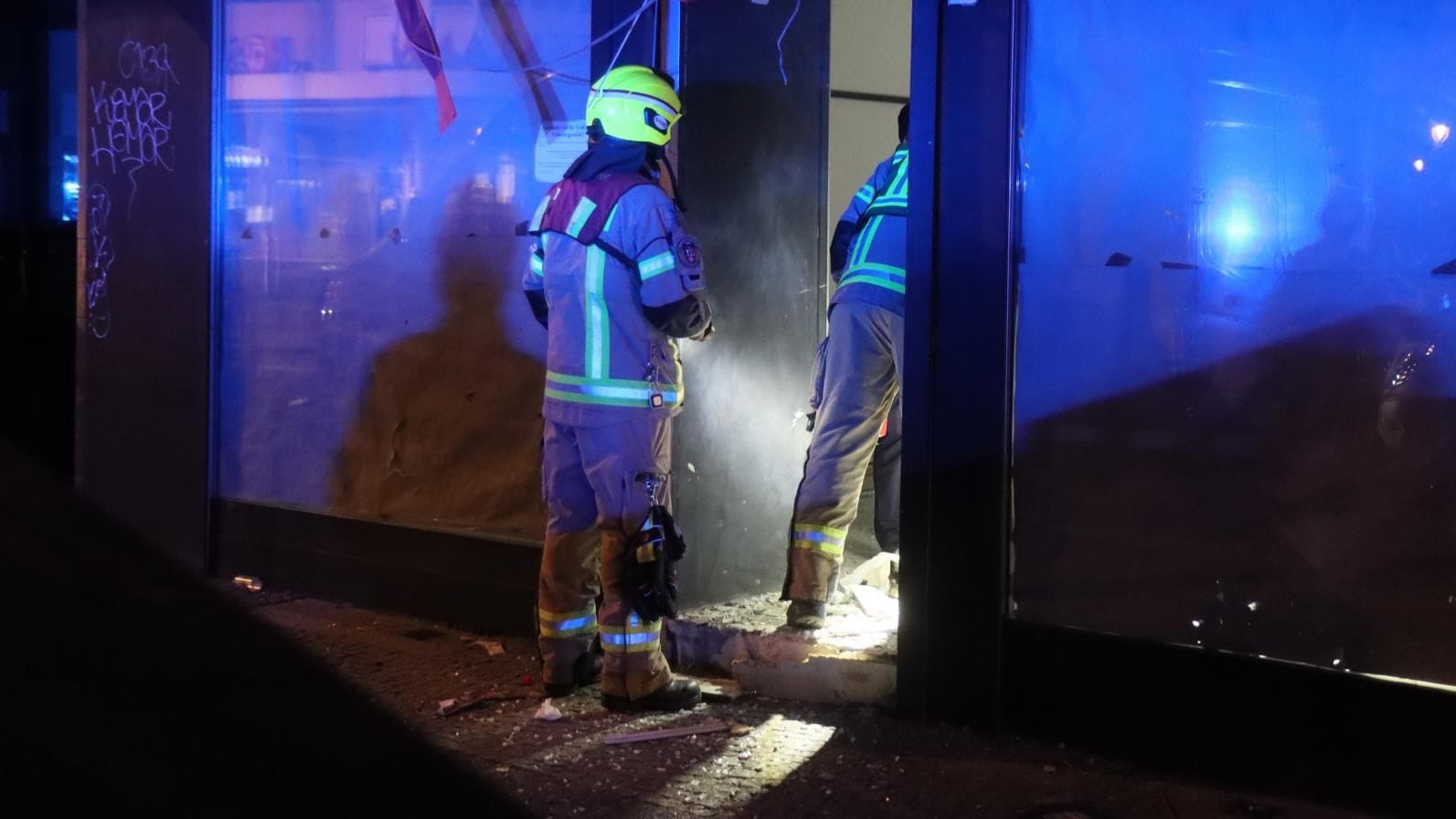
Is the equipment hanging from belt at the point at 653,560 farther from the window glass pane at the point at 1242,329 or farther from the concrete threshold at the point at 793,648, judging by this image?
the window glass pane at the point at 1242,329

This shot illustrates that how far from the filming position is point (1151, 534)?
4.22 metres

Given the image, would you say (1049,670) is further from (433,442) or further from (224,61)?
(224,61)

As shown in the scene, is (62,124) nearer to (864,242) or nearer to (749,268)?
(749,268)

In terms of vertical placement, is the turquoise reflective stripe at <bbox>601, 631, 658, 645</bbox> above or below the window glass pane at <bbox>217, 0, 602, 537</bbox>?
below

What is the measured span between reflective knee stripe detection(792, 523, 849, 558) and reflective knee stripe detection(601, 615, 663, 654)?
68cm

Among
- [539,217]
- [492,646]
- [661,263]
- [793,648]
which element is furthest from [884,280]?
[492,646]

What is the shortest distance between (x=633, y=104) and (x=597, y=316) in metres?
Result: 0.73

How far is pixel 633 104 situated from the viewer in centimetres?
477

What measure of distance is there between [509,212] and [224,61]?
6.96 feet

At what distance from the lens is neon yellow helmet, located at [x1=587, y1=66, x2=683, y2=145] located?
15.6ft

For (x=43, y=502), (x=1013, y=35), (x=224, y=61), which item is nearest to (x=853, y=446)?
(x=1013, y=35)

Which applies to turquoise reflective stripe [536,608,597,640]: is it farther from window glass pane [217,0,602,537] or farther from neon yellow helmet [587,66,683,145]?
neon yellow helmet [587,66,683,145]

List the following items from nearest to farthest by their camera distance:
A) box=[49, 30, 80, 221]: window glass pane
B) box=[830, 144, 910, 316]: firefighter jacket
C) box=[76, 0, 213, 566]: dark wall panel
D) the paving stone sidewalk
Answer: the paving stone sidewalk
box=[830, 144, 910, 316]: firefighter jacket
box=[76, 0, 213, 566]: dark wall panel
box=[49, 30, 80, 221]: window glass pane

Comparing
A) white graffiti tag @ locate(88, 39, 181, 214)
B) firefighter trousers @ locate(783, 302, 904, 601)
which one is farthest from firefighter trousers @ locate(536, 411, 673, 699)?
white graffiti tag @ locate(88, 39, 181, 214)
